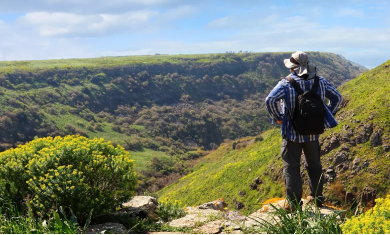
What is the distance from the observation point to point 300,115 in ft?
15.3

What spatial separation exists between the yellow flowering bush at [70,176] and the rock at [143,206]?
0.32 meters

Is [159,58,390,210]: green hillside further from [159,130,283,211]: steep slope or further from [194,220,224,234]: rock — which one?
[194,220,224,234]: rock

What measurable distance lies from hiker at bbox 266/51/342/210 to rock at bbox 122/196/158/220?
2.53m

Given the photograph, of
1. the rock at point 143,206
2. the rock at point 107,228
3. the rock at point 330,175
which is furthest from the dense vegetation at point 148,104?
the rock at point 107,228

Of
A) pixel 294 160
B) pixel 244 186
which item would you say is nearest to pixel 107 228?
pixel 294 160

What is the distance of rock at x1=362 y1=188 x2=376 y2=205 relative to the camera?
8716 mm

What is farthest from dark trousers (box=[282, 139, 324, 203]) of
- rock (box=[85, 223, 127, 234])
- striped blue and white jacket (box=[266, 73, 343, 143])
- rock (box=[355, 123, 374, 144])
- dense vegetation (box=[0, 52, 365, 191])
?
dense vegetation (box=[0, 52, 365, 191])

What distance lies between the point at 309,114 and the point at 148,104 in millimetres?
82890

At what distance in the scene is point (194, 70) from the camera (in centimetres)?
10888

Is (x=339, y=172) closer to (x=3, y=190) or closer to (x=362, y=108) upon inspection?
(x=362, y=108)

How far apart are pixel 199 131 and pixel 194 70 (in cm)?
3848

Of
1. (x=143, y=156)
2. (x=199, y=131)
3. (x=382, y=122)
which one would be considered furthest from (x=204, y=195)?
(x=199, y=131)

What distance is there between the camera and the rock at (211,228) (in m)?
4.33

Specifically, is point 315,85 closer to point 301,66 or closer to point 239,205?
point 301,66
